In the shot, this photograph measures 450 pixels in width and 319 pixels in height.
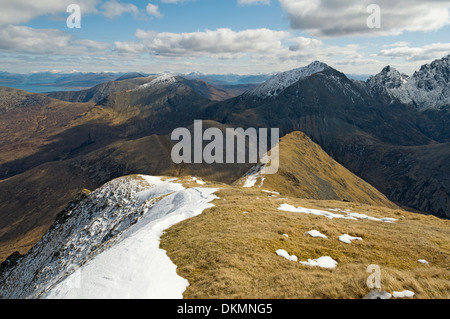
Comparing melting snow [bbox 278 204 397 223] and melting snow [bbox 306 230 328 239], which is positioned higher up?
melting snow [bbox 306 230 328 239]

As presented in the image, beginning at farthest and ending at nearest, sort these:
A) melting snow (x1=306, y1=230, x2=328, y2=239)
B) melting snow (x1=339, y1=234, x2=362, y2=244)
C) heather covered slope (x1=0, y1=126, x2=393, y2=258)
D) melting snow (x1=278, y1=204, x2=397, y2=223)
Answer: heather covered slope (x1=0, y1=126, x2=393, y2=258) < melting snow (x1=278, y1=204, x2=397, y2=223) < melting snow (x1=306, y1=230, x2=328, y2=239) < melting snow (x1=339, y1=234, x2=362, y2=244)

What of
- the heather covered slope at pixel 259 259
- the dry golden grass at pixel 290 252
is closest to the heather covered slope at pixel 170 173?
the heather covered slope at pixel 259 259

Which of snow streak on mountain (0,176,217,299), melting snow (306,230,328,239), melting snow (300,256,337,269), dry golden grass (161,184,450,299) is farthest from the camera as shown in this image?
melting snow (306,230,328,239)

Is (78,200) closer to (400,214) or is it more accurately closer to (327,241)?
(327,241)

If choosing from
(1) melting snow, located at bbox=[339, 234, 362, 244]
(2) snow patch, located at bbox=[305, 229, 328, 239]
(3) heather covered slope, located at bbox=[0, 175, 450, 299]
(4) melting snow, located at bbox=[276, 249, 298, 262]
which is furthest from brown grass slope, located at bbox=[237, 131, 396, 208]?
(4) melting snow, located at bbox=[276, 249, 298, 262]

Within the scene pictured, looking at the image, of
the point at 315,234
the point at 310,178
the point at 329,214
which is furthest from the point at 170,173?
the point at 315,234

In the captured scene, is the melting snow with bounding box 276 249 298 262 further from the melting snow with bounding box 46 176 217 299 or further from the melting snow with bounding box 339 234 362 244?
the melting snow with bounding box 46 176 217 299

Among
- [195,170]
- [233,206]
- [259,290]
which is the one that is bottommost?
[195,170]
